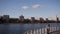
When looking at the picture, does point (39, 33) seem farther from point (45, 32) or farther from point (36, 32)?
point (45, 32)

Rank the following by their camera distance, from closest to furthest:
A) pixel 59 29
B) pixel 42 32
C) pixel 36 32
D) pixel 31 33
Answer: pixel 31 33
pixel 36 32
pixel 42 32
pixel 59 29

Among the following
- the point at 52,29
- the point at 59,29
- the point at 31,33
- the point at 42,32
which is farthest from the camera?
the point at 59,29

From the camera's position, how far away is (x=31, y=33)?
329cm

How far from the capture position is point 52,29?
16.6 ft

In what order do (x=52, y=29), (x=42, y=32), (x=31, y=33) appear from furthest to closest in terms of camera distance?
(x=52, y=29) < (x=42, y=32) < (x=31, y=33)

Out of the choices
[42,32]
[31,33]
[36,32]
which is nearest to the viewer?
[31,33]

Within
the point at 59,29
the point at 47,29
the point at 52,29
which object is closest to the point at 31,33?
the point at 47,29

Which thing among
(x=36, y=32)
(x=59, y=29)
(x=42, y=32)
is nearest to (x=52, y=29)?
(x=59, y=29)

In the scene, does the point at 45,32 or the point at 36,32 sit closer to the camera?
the point at 36,32

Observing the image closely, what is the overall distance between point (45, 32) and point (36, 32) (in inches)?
26.8

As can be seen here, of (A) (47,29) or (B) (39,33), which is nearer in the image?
(B) (39,33)

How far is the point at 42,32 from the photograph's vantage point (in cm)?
402

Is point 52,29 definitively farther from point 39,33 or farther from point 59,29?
point 39,33

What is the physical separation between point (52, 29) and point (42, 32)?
1172mm
